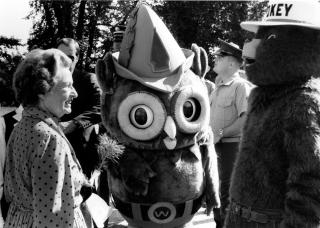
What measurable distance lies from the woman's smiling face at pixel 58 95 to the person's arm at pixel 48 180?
8.7 inches

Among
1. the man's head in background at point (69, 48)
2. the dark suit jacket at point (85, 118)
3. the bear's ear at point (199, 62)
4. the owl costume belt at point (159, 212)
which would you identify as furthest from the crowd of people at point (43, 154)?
the man's head in background at point (69, 48)

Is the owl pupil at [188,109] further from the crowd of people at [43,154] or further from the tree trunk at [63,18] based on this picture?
the tree trunk at [63,18]

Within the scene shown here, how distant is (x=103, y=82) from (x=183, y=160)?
2.55ft

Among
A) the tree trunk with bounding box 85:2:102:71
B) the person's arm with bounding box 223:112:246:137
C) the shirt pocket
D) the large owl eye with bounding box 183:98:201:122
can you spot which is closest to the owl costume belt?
the large owl eye with bounding box 183:98:201:122

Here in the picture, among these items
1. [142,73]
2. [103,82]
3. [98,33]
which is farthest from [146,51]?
[98,33]

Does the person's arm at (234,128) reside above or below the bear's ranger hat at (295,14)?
below

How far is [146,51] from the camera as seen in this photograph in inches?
120

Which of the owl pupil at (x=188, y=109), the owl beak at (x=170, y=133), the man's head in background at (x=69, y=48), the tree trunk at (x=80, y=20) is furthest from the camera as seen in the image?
the tree trunk at (x=80, y=20)

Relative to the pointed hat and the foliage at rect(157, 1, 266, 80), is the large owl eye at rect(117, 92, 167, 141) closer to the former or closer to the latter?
the pointed hat

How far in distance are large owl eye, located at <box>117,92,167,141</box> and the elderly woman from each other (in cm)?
61

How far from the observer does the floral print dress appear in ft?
Result: 7.04

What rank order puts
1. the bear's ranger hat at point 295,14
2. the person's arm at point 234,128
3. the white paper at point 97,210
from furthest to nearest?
1. the person's arm at point 234,128
2. the white paper at point 97,210
3. the bear's ranger hat at point 295,14

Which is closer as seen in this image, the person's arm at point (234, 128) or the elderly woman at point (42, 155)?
the elderly woman at point (42, 155)

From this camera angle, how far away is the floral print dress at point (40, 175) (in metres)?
2.15
